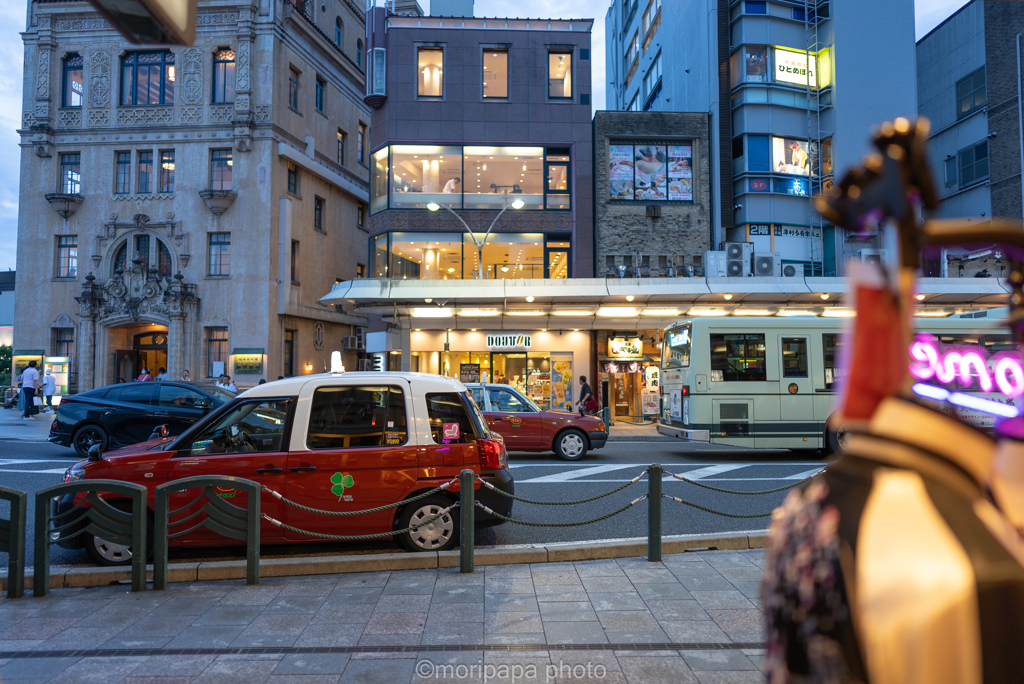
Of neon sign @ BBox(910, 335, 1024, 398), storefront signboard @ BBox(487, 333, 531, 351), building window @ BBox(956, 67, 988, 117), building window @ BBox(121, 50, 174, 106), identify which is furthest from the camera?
building window @ BBox(956, 67, 988, 117)

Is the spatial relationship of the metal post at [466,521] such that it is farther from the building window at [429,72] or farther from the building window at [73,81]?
the building window at [73,81]

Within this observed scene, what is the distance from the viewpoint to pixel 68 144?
3425 cm

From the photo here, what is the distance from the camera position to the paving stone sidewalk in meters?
4.49

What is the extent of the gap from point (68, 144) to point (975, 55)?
4847cm

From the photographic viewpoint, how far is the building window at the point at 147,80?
34.5m

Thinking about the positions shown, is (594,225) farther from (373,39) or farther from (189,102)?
(189,102)

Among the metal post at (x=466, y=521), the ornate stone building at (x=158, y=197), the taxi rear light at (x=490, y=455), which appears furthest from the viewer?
the ornate stone building at (x=158, y=197)

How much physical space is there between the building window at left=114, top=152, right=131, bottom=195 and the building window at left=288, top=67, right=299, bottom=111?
8424mm

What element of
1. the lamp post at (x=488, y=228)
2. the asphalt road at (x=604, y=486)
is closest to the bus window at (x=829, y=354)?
the asphalt road at (x=604, y=486)

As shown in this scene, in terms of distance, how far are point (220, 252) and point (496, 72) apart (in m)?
16.1

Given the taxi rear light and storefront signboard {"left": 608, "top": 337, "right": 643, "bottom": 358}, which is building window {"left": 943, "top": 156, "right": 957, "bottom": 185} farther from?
the taxi rear light

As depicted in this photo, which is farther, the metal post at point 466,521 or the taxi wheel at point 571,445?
the taxi wheel at point 571,445

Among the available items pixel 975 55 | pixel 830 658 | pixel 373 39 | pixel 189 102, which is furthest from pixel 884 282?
pixel 975 55

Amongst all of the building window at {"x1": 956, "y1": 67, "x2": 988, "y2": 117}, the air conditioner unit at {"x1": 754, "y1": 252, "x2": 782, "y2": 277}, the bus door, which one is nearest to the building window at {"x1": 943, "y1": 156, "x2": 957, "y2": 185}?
the building window at {"x1": 956, "y1": 67, "x2": 988, "y2": 117}
